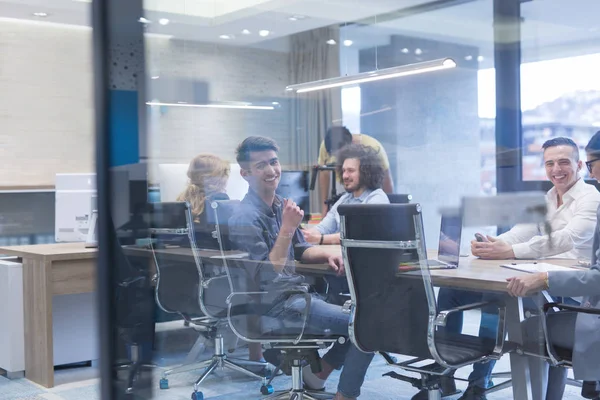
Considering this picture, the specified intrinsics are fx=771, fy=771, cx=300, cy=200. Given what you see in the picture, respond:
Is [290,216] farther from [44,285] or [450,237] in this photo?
[44,285]

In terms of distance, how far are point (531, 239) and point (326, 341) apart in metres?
0.81

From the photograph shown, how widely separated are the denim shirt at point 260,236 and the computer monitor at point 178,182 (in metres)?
0.03

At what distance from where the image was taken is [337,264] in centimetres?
Answer: 225

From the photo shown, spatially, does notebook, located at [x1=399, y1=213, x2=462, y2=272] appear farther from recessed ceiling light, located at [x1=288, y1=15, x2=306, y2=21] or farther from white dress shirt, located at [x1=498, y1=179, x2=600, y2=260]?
recessed ceiling light, located at [x1=288, y1=15, x2=306, y2=21]

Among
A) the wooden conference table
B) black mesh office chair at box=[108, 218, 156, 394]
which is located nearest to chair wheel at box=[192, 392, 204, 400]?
black mesh office chair at box=[108, 218, 156, 394]

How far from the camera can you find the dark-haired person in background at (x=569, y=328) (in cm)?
169

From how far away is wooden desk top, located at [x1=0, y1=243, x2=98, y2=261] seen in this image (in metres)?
4.41

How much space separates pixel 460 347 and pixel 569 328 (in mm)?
352

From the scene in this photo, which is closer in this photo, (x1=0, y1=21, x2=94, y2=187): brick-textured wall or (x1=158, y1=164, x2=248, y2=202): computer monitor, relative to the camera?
(x1=158, y1=164, x2=248, y2=202): computer monitor

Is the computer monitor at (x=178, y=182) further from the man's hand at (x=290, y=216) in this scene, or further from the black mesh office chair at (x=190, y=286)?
the man's hand at (x=290, y=216)

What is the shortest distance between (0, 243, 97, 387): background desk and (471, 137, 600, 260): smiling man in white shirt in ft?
10.2

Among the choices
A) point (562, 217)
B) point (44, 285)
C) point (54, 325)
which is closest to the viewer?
point (562, 217)

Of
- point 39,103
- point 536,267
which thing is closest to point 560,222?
point 536,267

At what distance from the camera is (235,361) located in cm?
232
